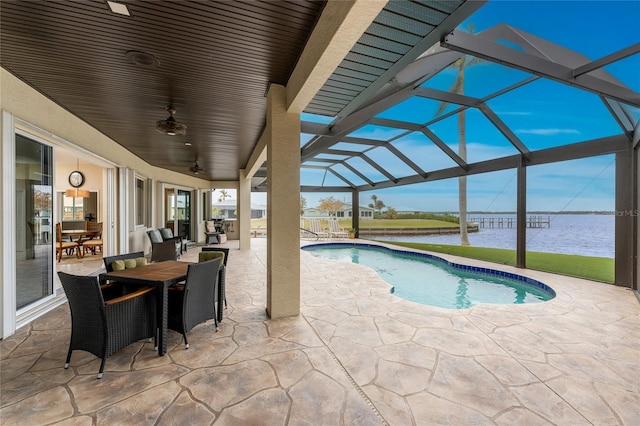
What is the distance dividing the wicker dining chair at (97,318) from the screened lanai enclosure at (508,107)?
314 cm

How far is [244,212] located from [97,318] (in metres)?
7.57

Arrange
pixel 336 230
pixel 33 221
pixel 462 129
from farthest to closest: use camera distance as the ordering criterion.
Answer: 1. pixel 336 230
2. pixel 462 129
3. pixel 33 221

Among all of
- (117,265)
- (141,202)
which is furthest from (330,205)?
(117,265)

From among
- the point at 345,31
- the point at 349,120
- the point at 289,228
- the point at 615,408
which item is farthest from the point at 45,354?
the point at 349,120

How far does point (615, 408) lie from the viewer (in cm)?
191

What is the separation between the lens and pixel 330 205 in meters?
16.0

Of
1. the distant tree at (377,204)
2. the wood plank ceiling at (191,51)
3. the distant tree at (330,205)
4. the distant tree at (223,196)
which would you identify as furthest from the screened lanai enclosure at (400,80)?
the distant tree at (223,196)

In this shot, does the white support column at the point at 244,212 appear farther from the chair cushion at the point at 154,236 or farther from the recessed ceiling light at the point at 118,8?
the recessed ceiling light at the point at 118,8

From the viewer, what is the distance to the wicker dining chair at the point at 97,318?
2.20 meters

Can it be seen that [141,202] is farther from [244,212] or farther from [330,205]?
[330,205]

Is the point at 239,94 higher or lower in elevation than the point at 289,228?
higher

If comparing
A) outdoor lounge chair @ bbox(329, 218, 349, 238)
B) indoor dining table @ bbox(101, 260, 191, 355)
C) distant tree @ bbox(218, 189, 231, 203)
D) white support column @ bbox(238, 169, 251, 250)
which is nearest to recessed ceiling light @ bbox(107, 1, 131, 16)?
indoor dining table @ bbox(101, 260, 191, 355)

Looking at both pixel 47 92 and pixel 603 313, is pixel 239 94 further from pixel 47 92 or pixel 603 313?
pixel 603 313

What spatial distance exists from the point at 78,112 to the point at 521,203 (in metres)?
8.75
